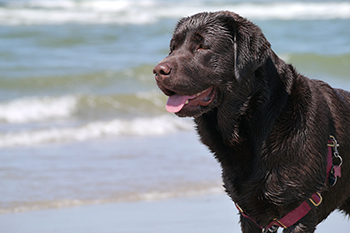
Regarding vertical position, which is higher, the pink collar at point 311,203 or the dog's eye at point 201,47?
the dog's eye at point 201,47

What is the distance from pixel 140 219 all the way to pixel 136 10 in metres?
21.9

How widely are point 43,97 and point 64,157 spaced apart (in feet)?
12.2

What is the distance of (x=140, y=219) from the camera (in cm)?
455

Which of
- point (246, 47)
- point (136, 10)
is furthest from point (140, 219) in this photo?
point (136, 10)

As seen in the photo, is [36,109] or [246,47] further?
[36,109]

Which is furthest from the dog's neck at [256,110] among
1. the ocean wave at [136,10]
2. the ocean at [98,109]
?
the ocean wave at [136,10]

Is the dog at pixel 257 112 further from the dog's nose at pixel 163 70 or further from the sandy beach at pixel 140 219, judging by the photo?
the sandy beach at pixel 140 219

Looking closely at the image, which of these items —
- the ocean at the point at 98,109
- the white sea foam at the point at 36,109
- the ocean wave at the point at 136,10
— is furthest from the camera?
the ocean wave at the point at 136,10

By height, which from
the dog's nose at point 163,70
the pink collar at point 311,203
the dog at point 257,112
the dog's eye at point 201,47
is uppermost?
the dog's eye at point 201,47

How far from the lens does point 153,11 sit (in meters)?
26.5

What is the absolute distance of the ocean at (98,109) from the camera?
540 centimetres

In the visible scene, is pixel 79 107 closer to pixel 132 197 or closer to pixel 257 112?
pixel 132 197

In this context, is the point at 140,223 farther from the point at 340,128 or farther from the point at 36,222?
the point at 340,128

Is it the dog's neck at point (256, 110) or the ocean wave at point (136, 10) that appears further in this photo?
the ocean wave at point (136, 10)
